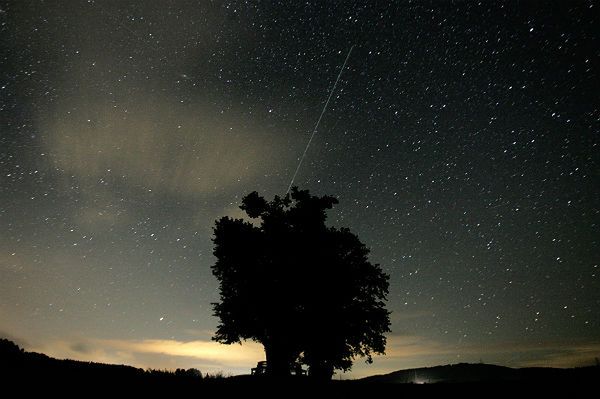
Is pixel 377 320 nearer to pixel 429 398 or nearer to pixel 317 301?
pixel 317 301

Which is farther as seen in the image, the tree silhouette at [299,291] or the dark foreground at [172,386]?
the tree silhouette at [299,291]

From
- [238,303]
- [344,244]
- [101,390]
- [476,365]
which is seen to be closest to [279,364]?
[238,303]

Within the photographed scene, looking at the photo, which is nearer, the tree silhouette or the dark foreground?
the dark foreground

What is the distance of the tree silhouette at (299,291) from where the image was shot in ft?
79.4

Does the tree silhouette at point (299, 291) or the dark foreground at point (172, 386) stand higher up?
the tree silhouette at point (299, 291)

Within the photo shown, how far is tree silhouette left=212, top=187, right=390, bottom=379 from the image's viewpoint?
24.2 m

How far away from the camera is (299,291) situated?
79.7ft

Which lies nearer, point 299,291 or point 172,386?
point 172,386

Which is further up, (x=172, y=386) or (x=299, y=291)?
(x=299, y=291)

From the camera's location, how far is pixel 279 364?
952 inches

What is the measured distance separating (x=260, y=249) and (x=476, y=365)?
463ft

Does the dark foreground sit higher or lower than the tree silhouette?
lower

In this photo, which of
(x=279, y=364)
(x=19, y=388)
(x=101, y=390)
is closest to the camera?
(x=19, y=388)

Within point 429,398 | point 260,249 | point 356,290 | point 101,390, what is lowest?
point 429,398
